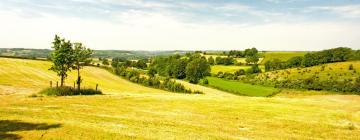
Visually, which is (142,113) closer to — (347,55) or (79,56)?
(79,56)

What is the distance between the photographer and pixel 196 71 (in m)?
165

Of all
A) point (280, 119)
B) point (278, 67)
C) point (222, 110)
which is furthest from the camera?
point (278, 67)

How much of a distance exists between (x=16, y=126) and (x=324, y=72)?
15100cm

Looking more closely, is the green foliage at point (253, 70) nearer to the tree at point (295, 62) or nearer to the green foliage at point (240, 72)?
the green foliage at point (240, 72)

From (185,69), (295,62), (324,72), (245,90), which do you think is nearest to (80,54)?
(245,90)

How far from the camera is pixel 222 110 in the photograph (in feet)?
153

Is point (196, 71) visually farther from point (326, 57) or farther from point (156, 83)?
point (326, 57)

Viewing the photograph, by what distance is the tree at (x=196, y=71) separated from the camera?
540 ft

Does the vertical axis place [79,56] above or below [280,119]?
above

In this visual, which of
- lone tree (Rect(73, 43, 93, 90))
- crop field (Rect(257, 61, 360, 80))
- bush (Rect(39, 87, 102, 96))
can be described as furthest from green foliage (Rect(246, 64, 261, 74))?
bush (Rect(39, 87, 102, 96))

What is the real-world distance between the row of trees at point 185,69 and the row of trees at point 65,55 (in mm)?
96925

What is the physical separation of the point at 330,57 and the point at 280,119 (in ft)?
524

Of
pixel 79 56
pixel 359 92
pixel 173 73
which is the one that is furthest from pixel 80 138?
pixel 173 73

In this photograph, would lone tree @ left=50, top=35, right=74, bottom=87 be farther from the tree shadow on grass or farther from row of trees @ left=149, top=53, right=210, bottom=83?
row of trees @ left=149, top=53, right=210, bottom=83
